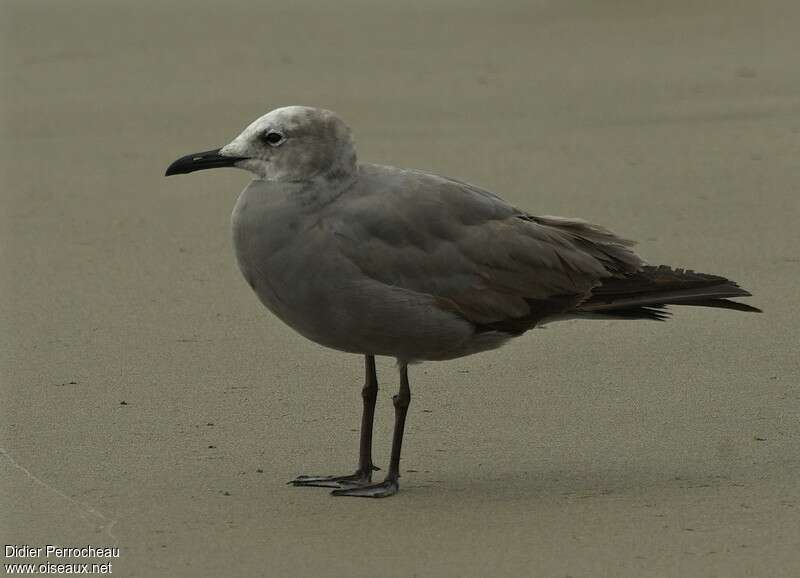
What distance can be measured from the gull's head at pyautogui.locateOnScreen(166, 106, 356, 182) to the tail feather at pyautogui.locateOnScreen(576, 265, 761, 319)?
107 centimetres

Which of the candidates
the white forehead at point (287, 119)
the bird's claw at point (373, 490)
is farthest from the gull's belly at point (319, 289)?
the bird's claw at point (373, 490)

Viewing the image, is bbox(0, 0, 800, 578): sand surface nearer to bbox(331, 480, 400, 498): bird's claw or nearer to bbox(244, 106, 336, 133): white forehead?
bbox(331, 480, 400, 498): bird's claw

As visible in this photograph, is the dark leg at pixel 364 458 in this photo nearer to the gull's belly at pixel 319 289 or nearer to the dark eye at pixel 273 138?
the gull's belly at pixel 319 289

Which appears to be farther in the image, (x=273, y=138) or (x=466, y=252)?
(x=466, y=252)

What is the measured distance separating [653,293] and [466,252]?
749mm

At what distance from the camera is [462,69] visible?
46.9 feet

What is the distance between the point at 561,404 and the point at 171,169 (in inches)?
73.4

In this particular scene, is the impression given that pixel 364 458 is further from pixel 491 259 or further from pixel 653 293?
pixel 653 293

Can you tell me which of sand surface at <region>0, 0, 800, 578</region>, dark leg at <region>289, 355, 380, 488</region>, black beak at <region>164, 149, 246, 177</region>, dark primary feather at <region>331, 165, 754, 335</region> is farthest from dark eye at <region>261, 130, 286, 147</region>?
sand surface at <region>0, 0, 800, 578</region>

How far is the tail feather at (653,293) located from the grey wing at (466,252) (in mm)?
49

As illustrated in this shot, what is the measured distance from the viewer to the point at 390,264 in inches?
214

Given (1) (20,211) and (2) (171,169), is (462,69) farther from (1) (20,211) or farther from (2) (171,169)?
(2) (171,169)

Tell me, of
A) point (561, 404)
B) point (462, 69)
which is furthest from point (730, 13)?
point (561, 404)

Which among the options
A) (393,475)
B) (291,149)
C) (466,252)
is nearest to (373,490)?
(393,475)
